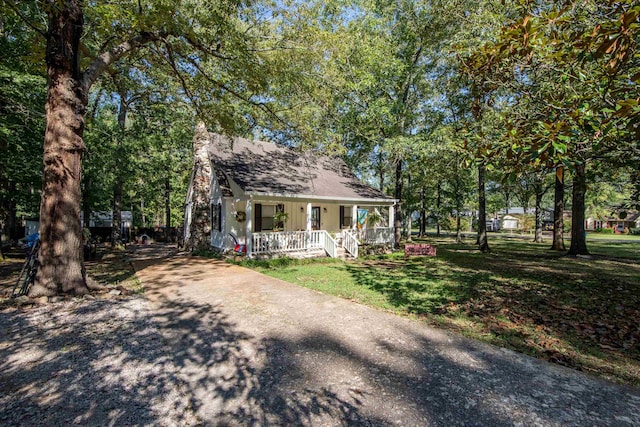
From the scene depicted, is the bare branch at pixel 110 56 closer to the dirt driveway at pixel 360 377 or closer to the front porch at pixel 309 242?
the dirt driveway at pixel 360 377

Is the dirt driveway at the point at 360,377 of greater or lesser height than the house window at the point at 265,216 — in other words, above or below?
below

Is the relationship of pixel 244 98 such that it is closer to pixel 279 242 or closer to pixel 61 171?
pixel 61 171

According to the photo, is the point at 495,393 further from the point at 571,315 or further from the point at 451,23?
the point at 451,23

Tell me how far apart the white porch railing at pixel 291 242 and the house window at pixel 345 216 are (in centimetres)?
381

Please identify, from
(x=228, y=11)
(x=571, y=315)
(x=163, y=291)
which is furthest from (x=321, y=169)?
(x=571, y=315)

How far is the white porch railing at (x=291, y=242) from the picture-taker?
13.1 metres

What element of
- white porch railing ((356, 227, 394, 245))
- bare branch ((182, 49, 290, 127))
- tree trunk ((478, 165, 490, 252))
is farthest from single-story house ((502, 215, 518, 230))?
bare branch ((182, 49, 290, 127))

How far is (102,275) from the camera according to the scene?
9.07 metres

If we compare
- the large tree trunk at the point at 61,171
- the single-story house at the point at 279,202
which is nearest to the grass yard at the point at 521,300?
the single-story house at the point at 279,202

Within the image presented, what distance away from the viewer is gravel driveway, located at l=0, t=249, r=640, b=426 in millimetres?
2781

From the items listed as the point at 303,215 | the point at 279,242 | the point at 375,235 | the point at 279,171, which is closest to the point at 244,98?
the point at 279,171

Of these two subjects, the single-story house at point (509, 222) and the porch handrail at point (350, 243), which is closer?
the porch handrail at point (350, 243)

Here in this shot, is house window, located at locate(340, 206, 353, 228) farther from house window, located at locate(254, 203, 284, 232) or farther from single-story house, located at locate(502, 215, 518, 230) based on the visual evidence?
single-story house, located at locate(502, 215, 518, 230)

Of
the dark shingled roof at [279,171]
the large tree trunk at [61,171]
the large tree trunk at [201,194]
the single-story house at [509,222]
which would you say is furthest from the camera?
the single-story house at [509,222]
